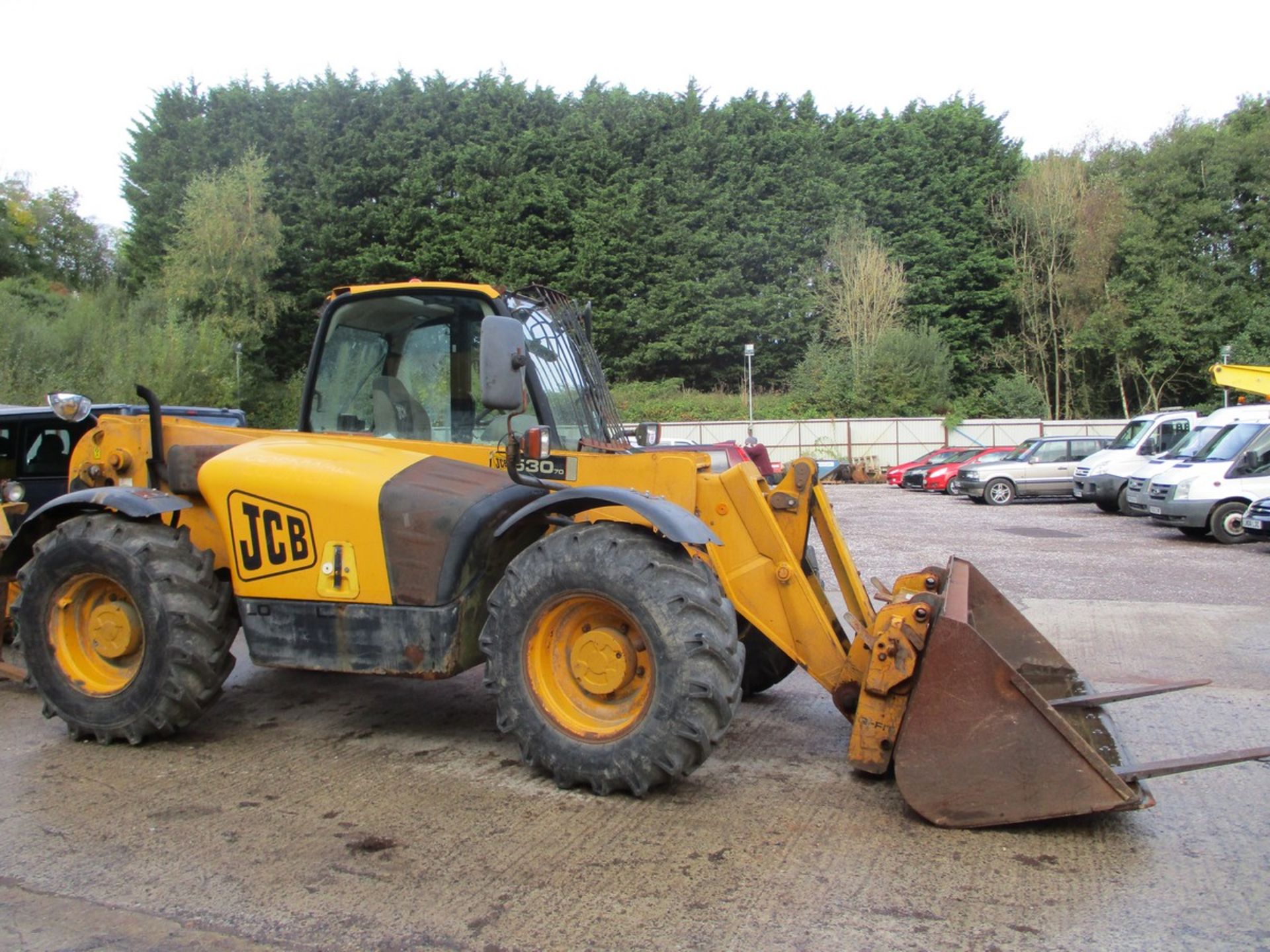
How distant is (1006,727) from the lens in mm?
3758

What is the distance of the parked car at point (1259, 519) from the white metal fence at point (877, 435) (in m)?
24.2

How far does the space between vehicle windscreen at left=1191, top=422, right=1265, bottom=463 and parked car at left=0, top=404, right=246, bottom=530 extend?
49.7 feet

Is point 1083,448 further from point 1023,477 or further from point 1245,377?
point 1245,377

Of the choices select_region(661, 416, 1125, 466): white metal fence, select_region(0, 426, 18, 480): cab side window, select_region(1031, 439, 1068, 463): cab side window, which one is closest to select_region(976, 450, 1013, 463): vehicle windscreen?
select_region(1031, 439, 1068, 463): cab side window

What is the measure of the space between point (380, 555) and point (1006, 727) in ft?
9.50

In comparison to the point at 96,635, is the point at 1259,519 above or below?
below

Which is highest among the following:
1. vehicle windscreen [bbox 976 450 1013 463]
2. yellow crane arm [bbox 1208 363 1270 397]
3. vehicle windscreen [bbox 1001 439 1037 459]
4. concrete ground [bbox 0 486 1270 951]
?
yellow crane arm [bbox 1208 363 1270 397]

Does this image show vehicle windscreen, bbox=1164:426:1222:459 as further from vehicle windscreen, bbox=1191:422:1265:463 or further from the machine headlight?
the machine headlight

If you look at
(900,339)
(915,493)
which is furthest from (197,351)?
(900,339)

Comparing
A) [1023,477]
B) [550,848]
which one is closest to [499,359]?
[550,848]

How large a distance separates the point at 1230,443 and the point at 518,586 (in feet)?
52.3

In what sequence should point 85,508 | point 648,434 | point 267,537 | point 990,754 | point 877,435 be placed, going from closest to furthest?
point 990,754 → point 267,537 → point 85,508 → point 648,434 → point 877,435

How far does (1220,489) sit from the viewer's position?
1527 cm

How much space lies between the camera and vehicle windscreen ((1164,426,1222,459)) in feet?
56.0
